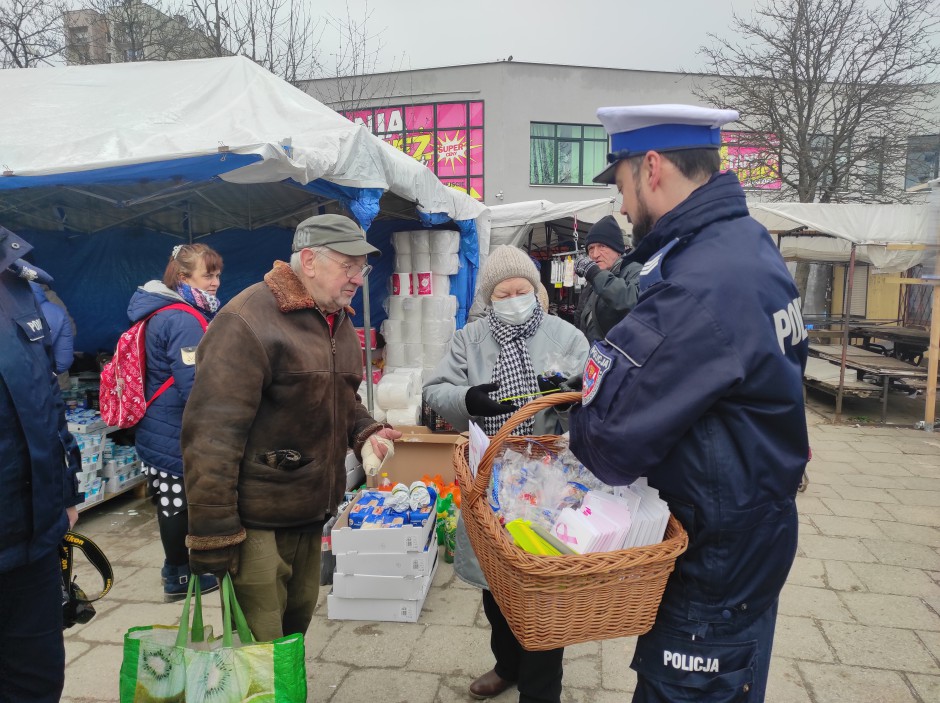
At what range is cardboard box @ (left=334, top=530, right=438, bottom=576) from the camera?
3.22 m

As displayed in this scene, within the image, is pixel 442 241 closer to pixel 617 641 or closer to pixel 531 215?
pixel 531 215

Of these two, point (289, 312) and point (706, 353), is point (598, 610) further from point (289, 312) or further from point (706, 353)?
point (289, 312)

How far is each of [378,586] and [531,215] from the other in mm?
6642

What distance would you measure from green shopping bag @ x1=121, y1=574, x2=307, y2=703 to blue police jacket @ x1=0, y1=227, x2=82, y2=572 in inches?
17.2

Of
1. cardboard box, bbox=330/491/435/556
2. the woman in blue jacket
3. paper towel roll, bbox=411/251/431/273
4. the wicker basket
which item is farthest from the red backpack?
paper towel roll, bbox=411/251/431/273

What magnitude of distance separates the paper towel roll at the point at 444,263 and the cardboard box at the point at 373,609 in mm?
4203

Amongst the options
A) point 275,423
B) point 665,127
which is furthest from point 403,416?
point 665,127

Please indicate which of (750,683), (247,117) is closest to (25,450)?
(750,683)

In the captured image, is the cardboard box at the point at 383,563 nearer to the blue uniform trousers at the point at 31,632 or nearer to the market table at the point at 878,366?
the blue uniform trousers at the point at 31,632

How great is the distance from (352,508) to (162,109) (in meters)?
3.03

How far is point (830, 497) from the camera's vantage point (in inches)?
205

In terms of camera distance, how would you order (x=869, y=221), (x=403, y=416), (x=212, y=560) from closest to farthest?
(x=212, y=560), (x=403, y=416), (x=869, y=221)

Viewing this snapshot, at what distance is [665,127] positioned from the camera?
1385 millimetres

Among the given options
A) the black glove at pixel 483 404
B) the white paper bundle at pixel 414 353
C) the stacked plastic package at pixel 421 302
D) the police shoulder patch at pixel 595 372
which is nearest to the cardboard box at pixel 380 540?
the black glove at pixel 483 404
